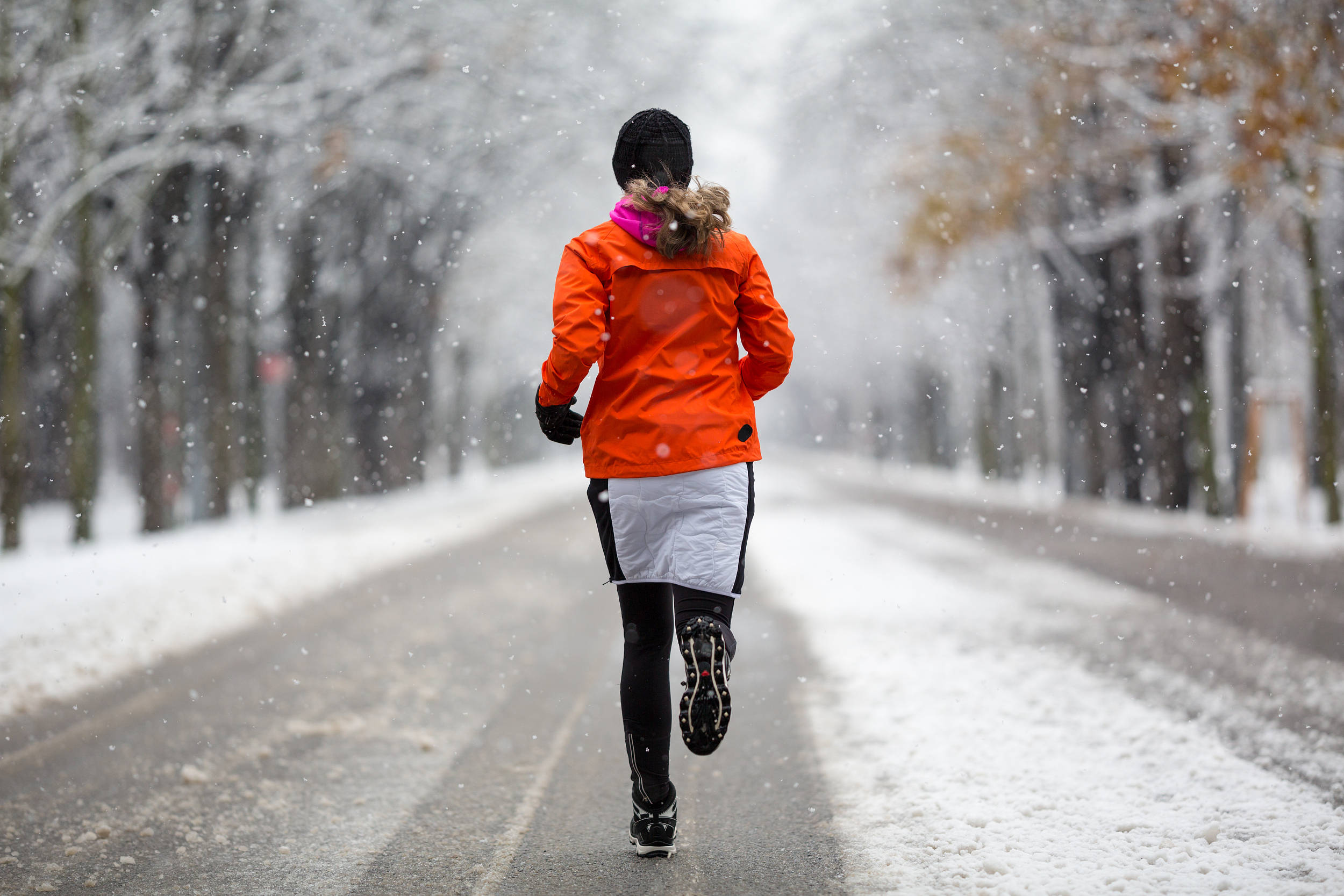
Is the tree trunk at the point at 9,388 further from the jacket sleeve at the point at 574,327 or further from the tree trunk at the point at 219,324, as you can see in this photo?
the jacket sleeve at the point at 574,327

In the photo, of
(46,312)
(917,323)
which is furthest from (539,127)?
(917,323)

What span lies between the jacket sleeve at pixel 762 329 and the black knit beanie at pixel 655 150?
0.33 meters

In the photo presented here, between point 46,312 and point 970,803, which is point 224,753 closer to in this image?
point 970,803

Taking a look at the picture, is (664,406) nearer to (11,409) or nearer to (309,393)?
(11,409)

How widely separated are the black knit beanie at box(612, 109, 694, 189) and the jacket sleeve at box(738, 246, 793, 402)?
329mm

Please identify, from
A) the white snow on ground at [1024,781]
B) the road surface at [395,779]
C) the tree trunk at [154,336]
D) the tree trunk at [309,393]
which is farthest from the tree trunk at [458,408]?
the white snow on ground at [1024,781]

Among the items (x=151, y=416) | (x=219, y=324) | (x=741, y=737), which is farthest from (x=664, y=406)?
(x=219, y=324)

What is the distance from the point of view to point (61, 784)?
456cm

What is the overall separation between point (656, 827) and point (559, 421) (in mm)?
1277

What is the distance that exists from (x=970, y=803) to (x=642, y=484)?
1.70m

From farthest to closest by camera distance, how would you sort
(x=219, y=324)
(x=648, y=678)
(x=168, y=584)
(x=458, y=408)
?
(x=458, y=408) < (x=219, y=324) < (x=168, y=584) < (x=648, y=678)

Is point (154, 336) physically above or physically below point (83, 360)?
above

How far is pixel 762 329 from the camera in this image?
3.44 meters

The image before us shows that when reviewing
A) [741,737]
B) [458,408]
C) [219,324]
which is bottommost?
[741,737]
